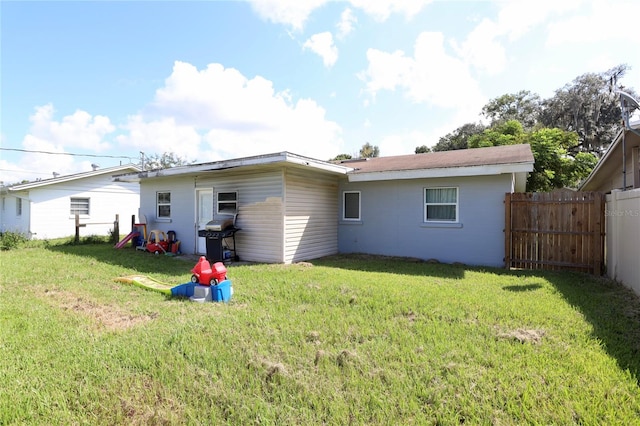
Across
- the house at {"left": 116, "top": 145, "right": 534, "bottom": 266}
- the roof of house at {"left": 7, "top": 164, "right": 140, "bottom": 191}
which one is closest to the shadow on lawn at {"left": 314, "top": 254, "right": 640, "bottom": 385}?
the house at {"left": 116, "top": 145, "right": 534, "bottom": 266}

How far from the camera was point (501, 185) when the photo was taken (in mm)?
8562

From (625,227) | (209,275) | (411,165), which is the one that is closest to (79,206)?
(209,275)

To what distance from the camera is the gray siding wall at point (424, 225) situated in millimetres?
8680

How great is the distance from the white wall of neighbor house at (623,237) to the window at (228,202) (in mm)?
8989

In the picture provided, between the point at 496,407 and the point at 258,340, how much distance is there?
235cm

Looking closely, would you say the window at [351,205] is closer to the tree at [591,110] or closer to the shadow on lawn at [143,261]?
the shadow on lawn at [143,261]

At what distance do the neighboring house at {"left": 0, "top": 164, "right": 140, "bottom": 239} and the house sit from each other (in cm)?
735

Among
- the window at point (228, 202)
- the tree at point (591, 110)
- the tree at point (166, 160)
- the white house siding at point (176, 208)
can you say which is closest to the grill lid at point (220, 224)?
the window at point (228, 202)

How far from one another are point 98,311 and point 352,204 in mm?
7868

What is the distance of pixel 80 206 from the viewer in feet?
56.3

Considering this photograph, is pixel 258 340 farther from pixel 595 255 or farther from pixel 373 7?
Result: pixel 373 7

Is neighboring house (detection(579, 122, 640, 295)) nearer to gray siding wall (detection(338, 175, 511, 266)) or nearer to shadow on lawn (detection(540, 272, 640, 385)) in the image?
shadow on lawn (detection(540, 272, 640, 385))

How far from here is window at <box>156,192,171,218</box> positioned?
11973 millimetres

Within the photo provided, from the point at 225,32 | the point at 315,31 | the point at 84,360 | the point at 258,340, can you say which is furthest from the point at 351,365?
the point at 225,32
